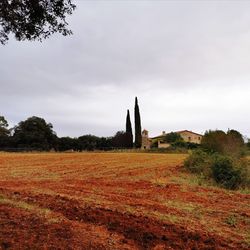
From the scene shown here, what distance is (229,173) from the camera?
13594 mm

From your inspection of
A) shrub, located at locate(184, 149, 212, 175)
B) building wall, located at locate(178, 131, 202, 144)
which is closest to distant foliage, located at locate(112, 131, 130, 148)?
building wall, located at locate(178, 131, 202, 144)

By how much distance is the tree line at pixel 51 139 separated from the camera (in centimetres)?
5765

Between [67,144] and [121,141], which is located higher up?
[121,141]

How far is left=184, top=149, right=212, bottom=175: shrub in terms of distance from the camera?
1680cm

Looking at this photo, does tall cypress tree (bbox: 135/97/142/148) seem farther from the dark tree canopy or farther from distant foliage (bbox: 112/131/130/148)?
the dark tree canopy

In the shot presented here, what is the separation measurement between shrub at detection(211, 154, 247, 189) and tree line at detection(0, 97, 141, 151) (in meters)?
45.2

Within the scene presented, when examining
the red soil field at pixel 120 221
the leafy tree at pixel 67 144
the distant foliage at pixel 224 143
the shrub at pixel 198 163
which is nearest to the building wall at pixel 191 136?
the leafy tree at pixel 67 144

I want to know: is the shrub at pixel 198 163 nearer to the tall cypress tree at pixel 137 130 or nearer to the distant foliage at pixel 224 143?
the distant foliage at pixel 224 143

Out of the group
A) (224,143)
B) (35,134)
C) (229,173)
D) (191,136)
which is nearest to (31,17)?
(229,173)

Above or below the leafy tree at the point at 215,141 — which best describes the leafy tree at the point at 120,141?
above

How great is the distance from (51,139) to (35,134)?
4731 millimetres

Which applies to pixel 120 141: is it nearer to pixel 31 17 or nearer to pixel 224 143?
pixel 224 143

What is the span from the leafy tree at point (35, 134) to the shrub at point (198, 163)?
3982 centimetres

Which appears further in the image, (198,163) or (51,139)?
(51,139)
